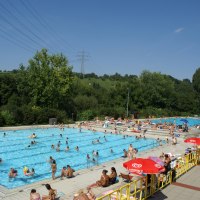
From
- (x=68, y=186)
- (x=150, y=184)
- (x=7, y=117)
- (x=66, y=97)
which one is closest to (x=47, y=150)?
(x=68, y=186)

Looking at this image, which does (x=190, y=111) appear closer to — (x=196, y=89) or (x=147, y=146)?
(x=196, y=89)

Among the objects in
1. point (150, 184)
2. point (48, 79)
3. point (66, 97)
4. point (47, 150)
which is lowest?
point (47, 150)

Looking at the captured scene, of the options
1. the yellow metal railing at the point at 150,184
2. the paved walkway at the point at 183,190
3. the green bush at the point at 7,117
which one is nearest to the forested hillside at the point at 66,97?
the green bush at the point at 7,117

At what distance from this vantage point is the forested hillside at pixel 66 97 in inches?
1476

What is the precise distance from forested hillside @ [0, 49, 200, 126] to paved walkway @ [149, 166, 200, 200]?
24.9 meters

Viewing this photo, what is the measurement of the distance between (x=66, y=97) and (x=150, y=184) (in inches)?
1332

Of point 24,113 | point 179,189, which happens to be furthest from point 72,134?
point 179,189

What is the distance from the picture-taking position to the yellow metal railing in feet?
31.9

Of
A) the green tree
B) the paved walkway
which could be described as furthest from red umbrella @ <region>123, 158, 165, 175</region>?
the green tree

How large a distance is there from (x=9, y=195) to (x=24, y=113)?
2486 centimetres

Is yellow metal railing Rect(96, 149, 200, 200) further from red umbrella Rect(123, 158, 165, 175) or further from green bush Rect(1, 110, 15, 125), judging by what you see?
green bush Rect(1, 110, 15, 125)

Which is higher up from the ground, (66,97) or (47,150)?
(66,97)

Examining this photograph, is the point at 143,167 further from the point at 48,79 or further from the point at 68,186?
the point at 48,79

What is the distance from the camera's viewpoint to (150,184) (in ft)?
36.3
